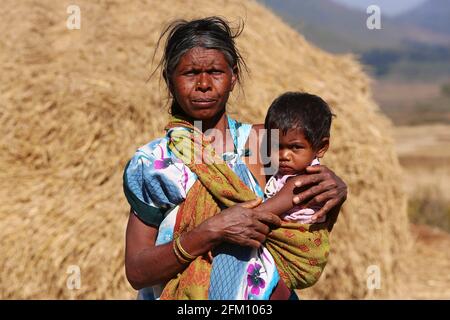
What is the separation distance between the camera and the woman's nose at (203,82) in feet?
8.47

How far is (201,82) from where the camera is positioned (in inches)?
102

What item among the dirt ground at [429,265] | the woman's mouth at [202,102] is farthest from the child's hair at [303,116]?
the dirt ground at [429,265]

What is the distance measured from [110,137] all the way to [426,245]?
4.55 metres

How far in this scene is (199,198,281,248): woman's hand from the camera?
8.11 feet

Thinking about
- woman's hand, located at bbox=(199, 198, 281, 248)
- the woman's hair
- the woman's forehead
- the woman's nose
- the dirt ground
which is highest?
the woman's hair

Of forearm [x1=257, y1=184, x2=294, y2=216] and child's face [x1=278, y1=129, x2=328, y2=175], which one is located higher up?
child's face [x1=278, y1=129, x2=328, y2=175]

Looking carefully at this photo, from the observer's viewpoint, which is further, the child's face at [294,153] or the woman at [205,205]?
the child's face at [294,153]

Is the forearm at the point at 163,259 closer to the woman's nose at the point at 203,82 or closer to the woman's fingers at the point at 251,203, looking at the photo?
the woman's fingers at the point at 251,203

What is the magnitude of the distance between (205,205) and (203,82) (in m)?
0.37

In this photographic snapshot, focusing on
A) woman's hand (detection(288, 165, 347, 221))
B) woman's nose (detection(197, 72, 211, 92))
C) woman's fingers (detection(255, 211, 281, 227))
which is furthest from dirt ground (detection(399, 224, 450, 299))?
woman's nose (detection(197, 72, 211, 92))

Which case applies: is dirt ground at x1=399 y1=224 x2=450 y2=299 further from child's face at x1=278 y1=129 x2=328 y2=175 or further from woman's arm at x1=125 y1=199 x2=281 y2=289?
woman's arm at x1=125 y1=199 x2=281 y2=289

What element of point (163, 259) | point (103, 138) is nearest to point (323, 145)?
point (163, 259)

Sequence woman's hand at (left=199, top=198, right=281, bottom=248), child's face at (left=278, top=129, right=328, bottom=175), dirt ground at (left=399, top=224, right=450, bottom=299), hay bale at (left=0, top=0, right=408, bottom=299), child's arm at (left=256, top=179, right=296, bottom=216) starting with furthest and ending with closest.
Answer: dirt ground at (left=399, top=224, right=450, bottom=299) < hay bale at (left=0, top=0, right=408, bottom=299) < child's face at (left=278, top=129, right=328, bottom=175) < child's arm at (left=256, top=179, right=296, bottom=216) < woman's hand at (left=199, top=198, right=281, bottom=248)
